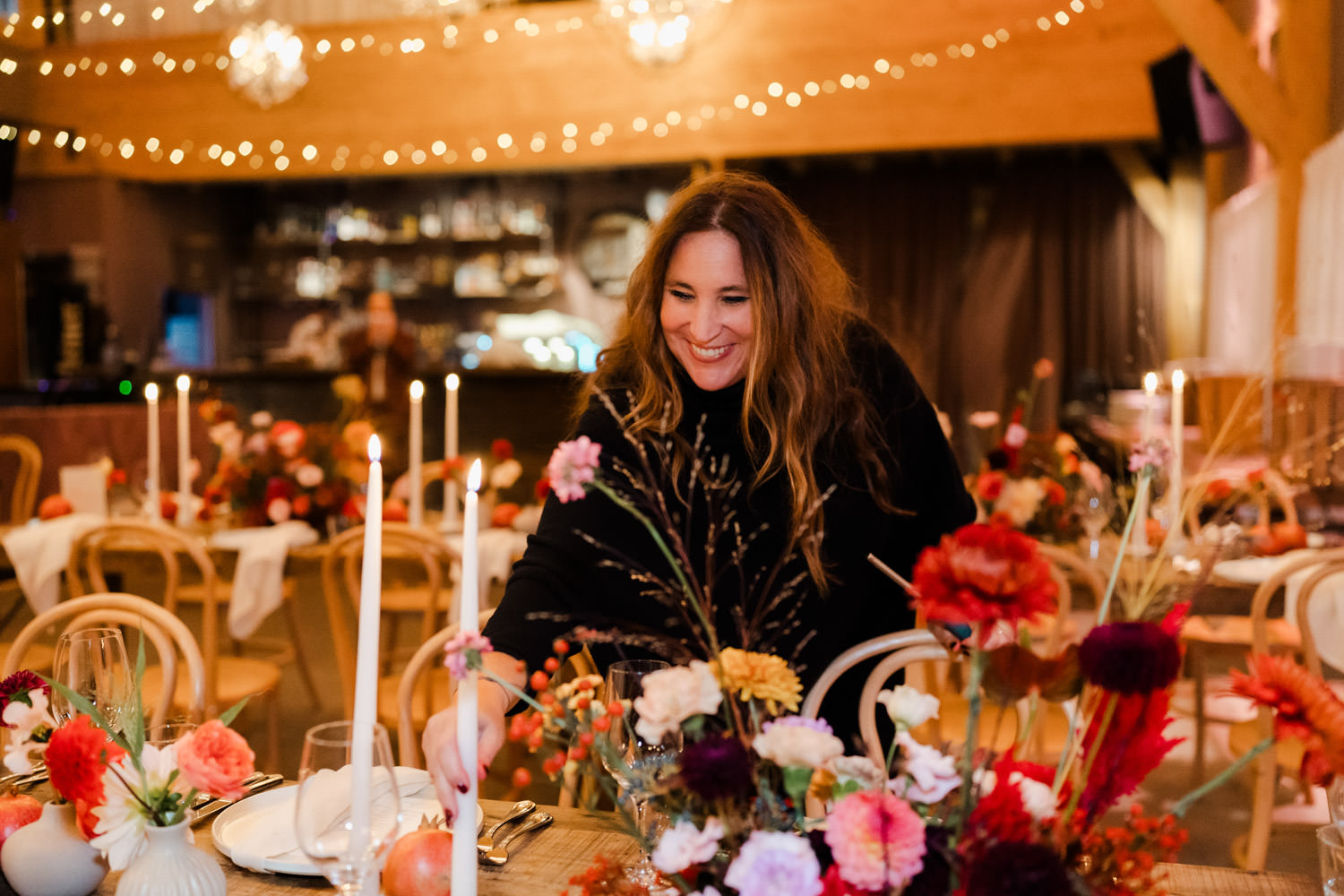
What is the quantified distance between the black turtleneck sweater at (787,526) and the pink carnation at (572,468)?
72 cm

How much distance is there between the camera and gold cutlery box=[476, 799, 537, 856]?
122 cm

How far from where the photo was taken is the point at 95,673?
49.7 inches

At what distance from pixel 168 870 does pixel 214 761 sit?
120mm

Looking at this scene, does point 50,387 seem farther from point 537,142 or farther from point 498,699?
point 498,699

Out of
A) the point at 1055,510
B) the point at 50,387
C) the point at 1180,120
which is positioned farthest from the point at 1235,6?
the point at 50,387

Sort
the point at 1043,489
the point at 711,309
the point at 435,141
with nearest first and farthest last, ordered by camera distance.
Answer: the point at 711,309 → the point at 1043,489 → the point at 435,141

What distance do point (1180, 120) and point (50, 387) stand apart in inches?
285

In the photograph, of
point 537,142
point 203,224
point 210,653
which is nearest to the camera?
point 210,653

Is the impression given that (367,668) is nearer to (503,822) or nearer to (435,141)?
(503,822)

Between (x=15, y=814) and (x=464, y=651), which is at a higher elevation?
(x=464, y=651)

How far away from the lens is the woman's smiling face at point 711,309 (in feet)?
5.07

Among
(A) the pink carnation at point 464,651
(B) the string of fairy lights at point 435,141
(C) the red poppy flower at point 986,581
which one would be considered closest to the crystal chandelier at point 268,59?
(B) the string of fairy lights at point 435,141

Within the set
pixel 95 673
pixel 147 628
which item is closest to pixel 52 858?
pixel 95 673

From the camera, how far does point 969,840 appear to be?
642 mm
